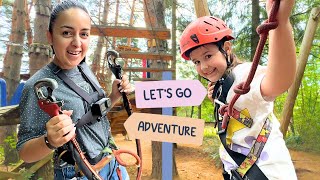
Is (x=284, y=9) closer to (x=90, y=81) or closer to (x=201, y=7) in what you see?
(x=90, y=81)

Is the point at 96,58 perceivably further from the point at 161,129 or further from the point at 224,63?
the point at 224,63

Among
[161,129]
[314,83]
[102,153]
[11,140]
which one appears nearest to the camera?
[102,153]

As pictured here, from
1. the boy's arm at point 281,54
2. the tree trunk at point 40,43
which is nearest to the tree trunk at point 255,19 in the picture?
the tree trunk at point 40,43

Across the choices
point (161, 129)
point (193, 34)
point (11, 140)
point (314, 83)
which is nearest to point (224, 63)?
point (193, 34)

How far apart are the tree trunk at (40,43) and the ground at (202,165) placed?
1.54 metres

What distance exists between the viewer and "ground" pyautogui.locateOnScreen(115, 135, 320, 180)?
3.83m

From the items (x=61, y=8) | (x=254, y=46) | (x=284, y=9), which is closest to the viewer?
(x=284, y=9)

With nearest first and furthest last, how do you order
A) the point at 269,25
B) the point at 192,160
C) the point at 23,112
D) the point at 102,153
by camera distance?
the point at 269,25, the point at 23,112, the point at 102,153, the point at 192,160

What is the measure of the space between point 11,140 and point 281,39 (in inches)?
120

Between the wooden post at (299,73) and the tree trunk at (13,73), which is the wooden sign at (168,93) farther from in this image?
the tree trunk at (13,73)

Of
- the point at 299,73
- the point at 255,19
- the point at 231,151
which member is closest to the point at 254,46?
the point at 255,19

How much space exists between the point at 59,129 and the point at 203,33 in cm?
48

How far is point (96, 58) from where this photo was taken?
17.5 ft

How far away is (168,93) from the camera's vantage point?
1.20 meters
